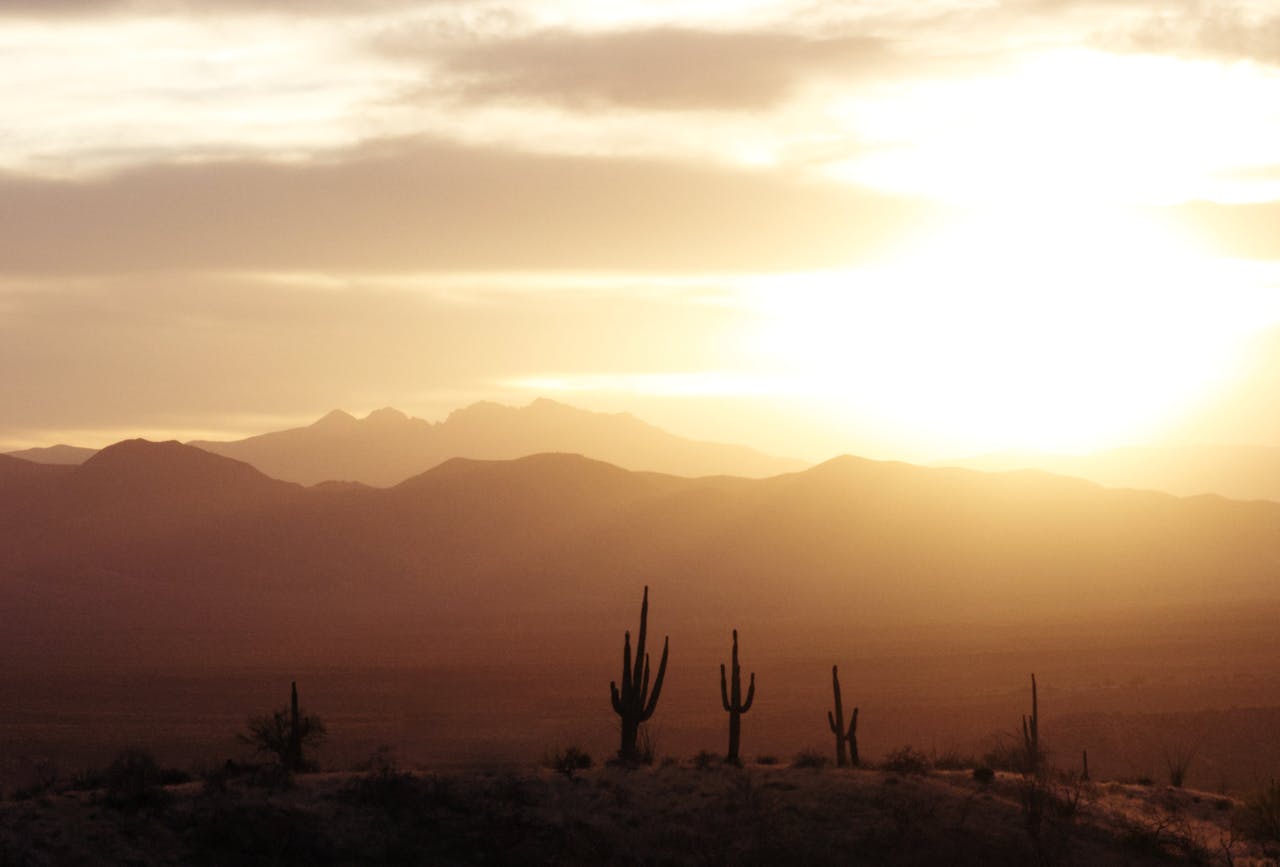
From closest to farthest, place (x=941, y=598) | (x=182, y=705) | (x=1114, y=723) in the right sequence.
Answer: (x=1114, y=723) → (x=182, y=705) → (x=941, y=598)

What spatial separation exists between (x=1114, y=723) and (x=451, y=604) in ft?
249

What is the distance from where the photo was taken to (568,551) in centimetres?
13600

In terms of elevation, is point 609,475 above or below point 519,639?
above

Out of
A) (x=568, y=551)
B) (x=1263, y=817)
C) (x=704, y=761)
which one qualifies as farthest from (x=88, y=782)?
(x=568, y=551)

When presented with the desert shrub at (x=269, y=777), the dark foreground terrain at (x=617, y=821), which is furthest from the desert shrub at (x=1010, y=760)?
the desert shrub at (x=269, y=777)

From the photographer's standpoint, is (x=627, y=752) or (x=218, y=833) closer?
(x=218, y=833)

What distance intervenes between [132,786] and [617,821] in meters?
7.26

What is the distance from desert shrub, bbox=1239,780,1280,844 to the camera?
23812 mm

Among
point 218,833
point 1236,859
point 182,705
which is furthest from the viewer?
point 182,705

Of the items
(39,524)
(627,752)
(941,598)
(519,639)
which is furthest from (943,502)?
(627,752)

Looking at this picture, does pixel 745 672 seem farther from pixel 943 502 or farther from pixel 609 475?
pixel 609 475

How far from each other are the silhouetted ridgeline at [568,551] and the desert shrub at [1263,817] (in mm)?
59690

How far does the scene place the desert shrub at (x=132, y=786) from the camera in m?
20.6

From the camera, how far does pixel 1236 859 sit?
74.7ft
